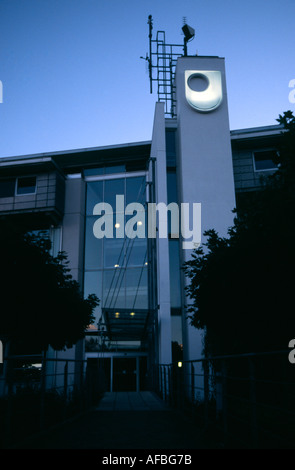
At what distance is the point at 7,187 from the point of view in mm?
24250

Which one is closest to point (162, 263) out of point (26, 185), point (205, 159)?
→ point (205, 159)

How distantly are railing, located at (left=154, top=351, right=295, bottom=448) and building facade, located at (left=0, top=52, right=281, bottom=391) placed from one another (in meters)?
7.71

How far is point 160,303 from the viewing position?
62.2 feet

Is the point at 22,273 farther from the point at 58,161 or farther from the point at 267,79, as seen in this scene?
the point at 267,79

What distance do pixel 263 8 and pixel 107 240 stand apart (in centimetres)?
1363

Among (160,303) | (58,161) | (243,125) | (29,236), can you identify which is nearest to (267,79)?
(243,125)

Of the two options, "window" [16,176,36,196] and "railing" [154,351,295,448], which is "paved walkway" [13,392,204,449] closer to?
"railing" [154,351,295,448]

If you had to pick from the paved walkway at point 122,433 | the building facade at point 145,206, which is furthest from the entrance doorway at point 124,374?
the paved walkway at point 122,433

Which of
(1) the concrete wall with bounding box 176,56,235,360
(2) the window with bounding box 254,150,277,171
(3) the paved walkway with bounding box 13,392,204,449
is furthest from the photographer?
(2) the window with bounding box 254,150,277,171

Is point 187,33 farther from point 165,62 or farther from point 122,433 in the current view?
point 122,433

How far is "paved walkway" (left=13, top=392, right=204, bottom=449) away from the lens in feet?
18.5

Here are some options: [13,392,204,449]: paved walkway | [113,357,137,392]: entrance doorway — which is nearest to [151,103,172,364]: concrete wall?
[113,357,137,392]: entrance doorway

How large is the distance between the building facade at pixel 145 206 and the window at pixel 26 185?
6 centimetres

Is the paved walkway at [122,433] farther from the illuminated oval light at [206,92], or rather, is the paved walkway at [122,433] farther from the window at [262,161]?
the window at [262,161]
